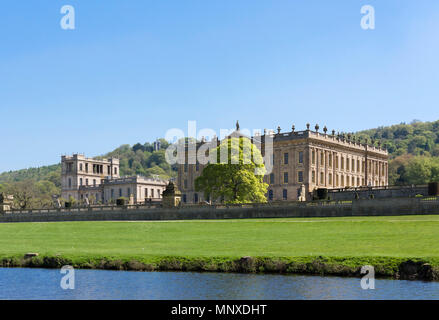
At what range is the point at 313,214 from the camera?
1750 inches

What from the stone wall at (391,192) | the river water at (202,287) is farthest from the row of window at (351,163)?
the river water at (202,287)

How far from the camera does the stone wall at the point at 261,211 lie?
4091cm

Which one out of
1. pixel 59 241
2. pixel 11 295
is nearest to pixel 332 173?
pixel 59 241

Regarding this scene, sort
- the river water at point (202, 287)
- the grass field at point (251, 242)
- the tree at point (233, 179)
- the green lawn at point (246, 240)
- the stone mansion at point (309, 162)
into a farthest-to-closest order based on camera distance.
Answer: the stone mansion at point (309, 162)
the tree at point (233, 179)
the green lawn at point (246, 240)
the grass field at point (251, 242)
the river water at point (202, 287)

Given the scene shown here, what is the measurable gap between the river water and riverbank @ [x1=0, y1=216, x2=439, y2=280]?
1105mm

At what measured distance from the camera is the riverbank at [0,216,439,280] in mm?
25438

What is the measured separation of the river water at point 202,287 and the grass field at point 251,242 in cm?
203

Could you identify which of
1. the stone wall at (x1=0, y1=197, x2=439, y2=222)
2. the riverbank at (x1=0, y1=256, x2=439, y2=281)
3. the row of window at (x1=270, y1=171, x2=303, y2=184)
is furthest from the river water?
the row of window at (x1=270, y1=171, x2=303, y2=184)

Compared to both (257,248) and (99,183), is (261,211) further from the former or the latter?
(99,183)

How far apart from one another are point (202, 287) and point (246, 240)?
11032 mm

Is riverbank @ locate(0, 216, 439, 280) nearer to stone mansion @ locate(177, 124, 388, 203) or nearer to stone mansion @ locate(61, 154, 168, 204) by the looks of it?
stone mansion @ locate(177, 124, 388, 203)

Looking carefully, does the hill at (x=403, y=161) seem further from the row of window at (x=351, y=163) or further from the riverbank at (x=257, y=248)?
the riverbank at (x=257, y=248)

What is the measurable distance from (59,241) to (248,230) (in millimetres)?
12482
